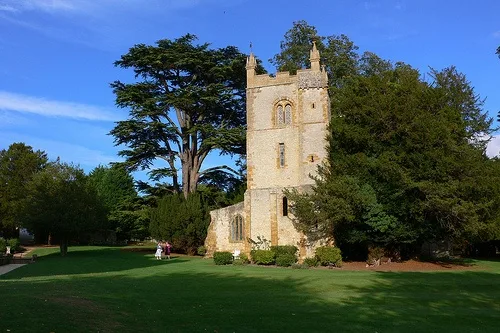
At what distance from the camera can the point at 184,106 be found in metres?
40.0

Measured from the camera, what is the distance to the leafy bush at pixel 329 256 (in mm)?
28016

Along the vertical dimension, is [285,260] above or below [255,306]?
above

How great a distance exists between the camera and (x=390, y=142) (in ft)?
91.8

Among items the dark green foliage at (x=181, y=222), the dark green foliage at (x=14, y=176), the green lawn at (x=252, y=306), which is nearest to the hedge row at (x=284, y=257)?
the dark green foliage at (x=181, y=222)

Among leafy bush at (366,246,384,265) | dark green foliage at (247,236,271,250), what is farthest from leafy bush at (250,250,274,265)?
leafy bush at (366,246,384,265)

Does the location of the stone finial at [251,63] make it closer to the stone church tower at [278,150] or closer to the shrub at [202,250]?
the stone church tower at [278,150]

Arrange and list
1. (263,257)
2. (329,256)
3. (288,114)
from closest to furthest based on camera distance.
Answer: (329,256)
(263,257)
(288,114)

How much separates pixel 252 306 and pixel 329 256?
1631cm

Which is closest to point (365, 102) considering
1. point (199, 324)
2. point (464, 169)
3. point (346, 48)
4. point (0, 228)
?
point (464, 169)

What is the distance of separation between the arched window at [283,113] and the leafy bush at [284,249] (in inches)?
324

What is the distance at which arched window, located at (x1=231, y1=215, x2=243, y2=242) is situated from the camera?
33344 millimetres

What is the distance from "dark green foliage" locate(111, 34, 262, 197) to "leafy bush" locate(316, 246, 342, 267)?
504 inches

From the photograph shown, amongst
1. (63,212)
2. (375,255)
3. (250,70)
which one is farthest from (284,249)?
(63,212)

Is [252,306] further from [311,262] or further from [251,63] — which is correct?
[251,63]
